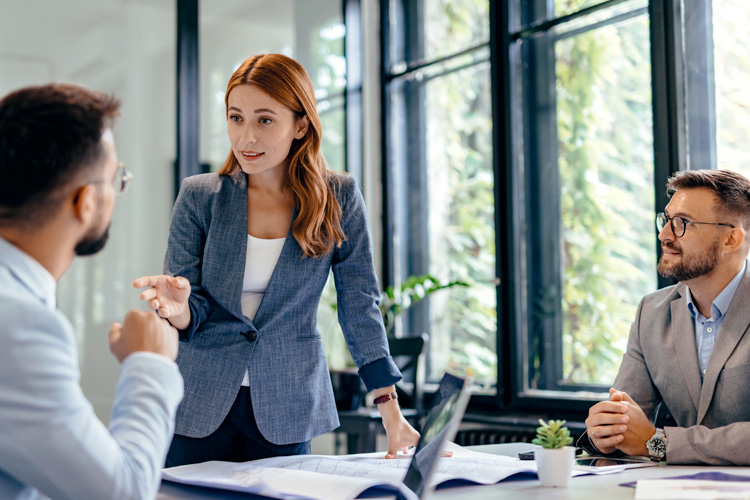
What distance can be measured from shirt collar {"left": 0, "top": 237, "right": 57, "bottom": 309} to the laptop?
1.79ft

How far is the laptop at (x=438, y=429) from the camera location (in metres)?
0.99

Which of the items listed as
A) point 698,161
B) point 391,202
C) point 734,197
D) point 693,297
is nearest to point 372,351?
point 693,297

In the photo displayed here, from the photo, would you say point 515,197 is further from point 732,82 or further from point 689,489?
point 689,489

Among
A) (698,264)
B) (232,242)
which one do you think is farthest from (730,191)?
(232,242)

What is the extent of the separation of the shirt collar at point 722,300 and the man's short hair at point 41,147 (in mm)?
1676

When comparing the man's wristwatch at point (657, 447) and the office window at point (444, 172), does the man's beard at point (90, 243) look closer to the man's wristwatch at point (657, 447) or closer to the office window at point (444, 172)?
the man's wristwatch at point (657, 447)

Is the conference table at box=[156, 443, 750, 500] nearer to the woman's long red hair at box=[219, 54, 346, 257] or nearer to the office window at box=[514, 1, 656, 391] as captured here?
the woman's long red hair at box=[219, 54, 346, 257]

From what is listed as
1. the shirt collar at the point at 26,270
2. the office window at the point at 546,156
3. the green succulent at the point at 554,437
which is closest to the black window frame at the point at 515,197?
the office window at the point at 546,156

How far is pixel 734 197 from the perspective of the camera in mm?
2172

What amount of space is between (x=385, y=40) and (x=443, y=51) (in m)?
0.52

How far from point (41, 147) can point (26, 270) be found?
0.16 m

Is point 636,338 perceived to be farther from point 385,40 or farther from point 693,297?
point 385,40

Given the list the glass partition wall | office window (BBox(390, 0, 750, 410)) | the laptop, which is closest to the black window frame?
office window (BBox(390, 0, 750, 410))

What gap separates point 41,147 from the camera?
3.26 feet
